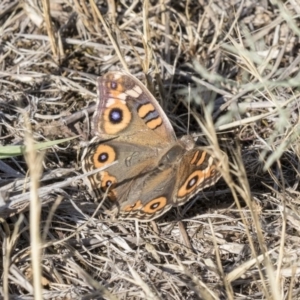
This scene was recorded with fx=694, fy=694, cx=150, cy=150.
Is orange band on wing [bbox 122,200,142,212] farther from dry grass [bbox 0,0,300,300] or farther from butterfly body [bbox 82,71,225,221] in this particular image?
dry grass [bbox 0,0,300,300]

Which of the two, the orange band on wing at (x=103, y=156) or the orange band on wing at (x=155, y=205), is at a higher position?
the orange band on wing at (x=103, y=156)

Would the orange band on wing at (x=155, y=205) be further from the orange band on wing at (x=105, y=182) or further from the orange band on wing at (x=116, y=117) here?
the orange band on wing at (x=116, y=117)

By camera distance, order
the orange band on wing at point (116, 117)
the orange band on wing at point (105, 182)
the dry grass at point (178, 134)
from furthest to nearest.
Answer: the orange band on wing at point (116, 117) → the orange band on wing at point (105, 182) → the dry grass at point (178, 134)

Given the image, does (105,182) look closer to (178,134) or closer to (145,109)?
(145,109)

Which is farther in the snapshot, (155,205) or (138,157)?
(138,157)

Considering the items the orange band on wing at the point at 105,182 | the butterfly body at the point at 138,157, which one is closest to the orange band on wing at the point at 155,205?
the butterfly body at the point at 138,157

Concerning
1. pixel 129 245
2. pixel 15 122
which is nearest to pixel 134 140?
pixel 129 245

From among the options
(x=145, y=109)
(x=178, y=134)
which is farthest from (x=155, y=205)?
(x=178, y=134)

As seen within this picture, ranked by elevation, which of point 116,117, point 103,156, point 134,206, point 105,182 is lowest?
point 134,206
